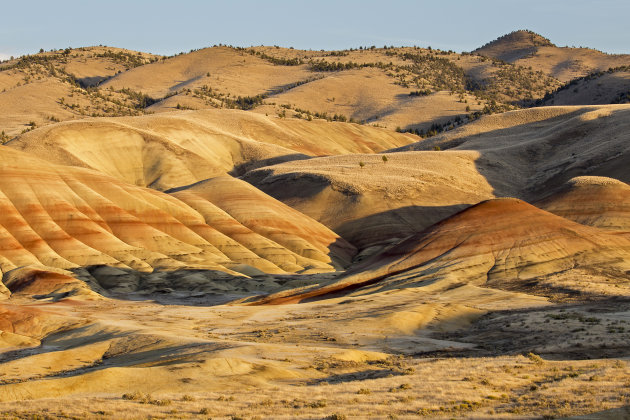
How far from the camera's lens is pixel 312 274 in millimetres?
86312

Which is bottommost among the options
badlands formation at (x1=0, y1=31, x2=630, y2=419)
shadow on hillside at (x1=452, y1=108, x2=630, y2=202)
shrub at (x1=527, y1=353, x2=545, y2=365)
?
shrub at (x1=527, y1=353, x2=545, y2=365)

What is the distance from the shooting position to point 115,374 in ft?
105

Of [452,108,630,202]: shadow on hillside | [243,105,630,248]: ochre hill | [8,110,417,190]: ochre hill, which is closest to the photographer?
[243,105,630,248]: ochre hill

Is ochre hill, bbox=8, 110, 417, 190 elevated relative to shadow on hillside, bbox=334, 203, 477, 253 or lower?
elevated

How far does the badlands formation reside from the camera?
30.0 m

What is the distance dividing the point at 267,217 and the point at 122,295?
96.2 ft

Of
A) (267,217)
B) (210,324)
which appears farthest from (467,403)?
(267,217)

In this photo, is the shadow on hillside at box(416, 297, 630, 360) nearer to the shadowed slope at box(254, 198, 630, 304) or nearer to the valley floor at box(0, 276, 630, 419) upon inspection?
the valley floor at box(0, 276, 630, 419)

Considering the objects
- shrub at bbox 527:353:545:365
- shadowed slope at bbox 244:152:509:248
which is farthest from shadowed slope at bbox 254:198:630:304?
shadowed slope at bbox 244:152:509:248

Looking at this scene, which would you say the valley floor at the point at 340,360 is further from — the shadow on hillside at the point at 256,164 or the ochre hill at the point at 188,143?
the shadow on hillside at the point at 256,164

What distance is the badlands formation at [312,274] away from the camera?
30.0 metres

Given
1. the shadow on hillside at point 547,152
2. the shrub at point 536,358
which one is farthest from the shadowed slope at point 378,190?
Result: the shrub at point 536,358

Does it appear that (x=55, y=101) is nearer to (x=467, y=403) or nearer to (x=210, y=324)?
(x=210, y=324)

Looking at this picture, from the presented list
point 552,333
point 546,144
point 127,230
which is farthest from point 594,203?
point 552,333
